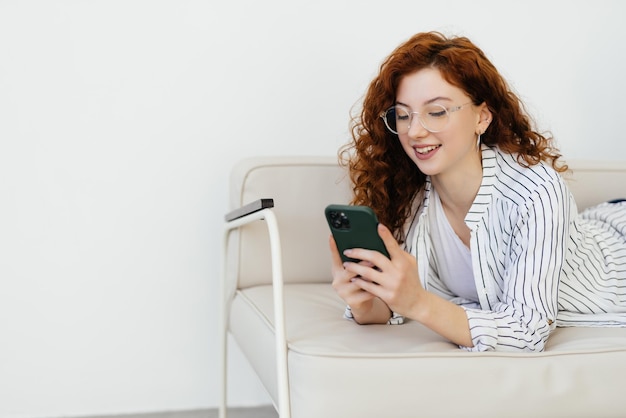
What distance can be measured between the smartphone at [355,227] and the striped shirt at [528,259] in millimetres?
234

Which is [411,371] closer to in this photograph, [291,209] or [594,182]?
[291,209]

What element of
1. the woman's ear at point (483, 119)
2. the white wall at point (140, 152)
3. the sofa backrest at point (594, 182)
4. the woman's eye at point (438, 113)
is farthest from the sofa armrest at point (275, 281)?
the sofa backrest at point (594, 182)

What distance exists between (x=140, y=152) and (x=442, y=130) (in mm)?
951

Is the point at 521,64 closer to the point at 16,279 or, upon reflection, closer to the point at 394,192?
the point at 394,192

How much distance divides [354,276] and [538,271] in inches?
13.5

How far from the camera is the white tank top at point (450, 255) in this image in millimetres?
1632

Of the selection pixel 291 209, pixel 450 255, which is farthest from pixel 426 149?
pixel 291 209

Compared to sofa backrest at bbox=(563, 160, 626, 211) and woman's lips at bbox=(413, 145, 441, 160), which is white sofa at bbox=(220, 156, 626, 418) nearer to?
woman's lips at bbox=(413, 145, 441, 160)

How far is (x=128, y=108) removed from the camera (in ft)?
6.81

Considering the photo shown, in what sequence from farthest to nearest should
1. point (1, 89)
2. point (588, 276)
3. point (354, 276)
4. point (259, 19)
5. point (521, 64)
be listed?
point (521, 64) < point (259, 19) < point (1, 89) < point (588, 276) < point (354, 276)

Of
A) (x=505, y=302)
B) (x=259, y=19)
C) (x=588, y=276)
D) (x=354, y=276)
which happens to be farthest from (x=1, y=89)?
(x=588, y=276)

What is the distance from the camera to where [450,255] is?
64.7 inches

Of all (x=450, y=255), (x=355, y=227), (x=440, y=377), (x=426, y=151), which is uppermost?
(x=426, y=151)

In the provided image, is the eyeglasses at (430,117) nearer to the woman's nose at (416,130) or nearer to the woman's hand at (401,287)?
the woman's nose at (416,130)
